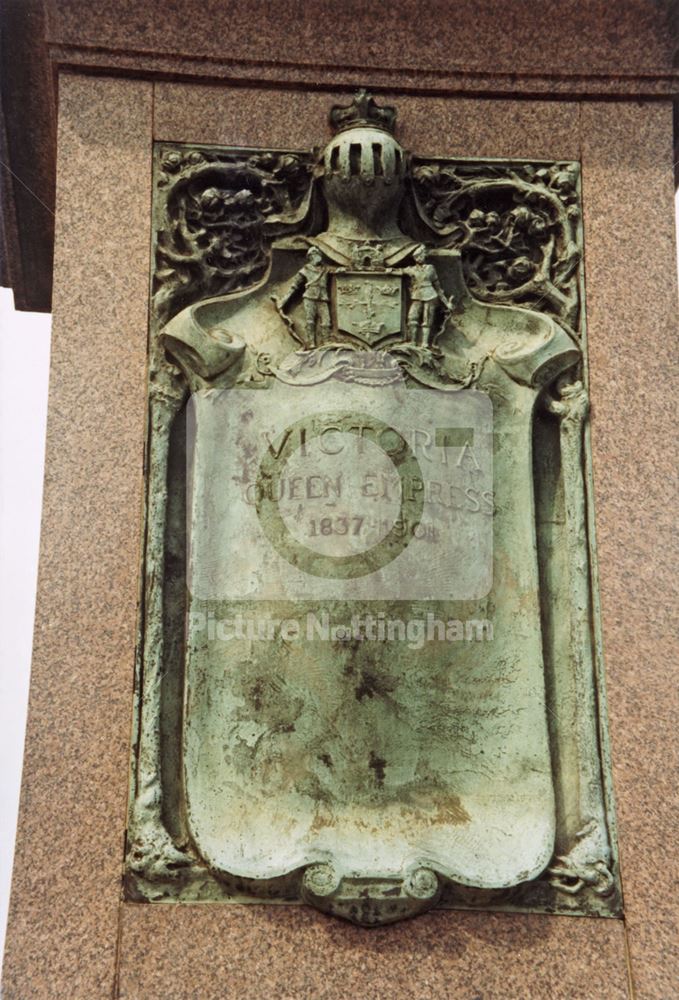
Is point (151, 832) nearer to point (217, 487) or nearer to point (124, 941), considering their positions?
point (124, 941)

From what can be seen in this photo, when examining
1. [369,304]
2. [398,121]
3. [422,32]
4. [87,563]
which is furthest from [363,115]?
[87,563]

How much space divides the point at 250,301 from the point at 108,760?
255cm

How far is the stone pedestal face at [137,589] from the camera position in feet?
20.7

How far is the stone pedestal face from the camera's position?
6320 millimetres

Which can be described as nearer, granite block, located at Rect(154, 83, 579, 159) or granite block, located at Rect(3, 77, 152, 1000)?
granite block, located at Rect(3, 77, 152, 1000)

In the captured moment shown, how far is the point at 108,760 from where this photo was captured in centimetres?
657

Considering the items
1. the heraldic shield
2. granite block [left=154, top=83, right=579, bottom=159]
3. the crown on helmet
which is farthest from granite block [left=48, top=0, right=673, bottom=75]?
the heraldic shield

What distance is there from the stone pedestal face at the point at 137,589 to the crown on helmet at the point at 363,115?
5.3 inches

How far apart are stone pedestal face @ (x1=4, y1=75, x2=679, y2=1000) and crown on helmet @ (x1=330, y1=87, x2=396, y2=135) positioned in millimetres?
135

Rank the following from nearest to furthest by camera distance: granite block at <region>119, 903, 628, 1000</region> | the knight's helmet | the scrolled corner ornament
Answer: granite block at <region>119, 903, 628, 1000</region> < the scrolled corner ornament < the knight's helmet

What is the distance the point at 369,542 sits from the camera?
6844mm

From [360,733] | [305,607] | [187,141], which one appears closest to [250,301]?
[187,141]

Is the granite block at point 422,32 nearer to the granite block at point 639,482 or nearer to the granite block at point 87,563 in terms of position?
the granite block at point 639,482

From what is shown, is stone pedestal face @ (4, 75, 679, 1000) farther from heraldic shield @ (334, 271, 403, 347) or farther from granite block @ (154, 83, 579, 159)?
heraldic shield @ (334, 271, 403, 347)
